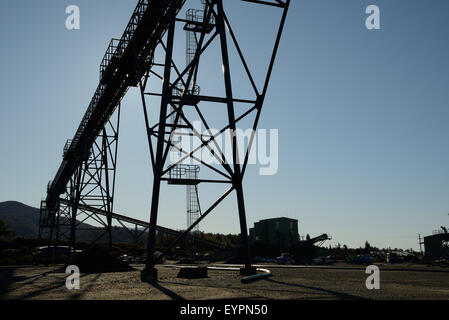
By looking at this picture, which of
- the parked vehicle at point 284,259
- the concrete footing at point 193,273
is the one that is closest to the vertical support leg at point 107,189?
the concrete footing at point 193,273

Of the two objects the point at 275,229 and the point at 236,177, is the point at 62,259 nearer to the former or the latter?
the point at 236,177

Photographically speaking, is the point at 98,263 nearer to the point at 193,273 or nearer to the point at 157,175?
the point at 193,273

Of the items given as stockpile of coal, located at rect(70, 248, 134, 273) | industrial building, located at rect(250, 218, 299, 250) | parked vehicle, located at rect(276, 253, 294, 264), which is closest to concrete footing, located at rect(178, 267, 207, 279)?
stockpile of coal, located at rect(70, 248, 134, 273)

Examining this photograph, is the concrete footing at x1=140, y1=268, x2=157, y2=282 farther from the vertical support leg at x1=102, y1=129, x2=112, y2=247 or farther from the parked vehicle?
the parked vehicle

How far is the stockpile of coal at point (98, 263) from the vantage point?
19047 millimetres

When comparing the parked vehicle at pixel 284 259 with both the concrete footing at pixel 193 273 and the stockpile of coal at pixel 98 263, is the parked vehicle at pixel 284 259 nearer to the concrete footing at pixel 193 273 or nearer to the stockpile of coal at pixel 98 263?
the stockpile of coal at pixel 98 263

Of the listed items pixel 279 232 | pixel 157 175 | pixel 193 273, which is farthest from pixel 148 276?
pixel 279 232

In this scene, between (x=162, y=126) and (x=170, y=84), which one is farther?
(x=170, y=84)

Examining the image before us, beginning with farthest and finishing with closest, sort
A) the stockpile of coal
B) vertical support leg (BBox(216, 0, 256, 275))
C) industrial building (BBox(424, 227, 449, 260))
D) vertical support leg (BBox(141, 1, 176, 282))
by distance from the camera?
1. industrial building (BBox(424, 227, 449, 260))
2. the stockpile of coal
3. vertical support leg (BBox(216, 0, 256, 275))
4. vertical support leg (BBox(141, 1, 176, 282))

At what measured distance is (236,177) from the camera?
1274 centimetres

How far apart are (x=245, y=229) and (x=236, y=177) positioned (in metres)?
1.77

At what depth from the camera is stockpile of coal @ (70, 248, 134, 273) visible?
1905 centimetres
